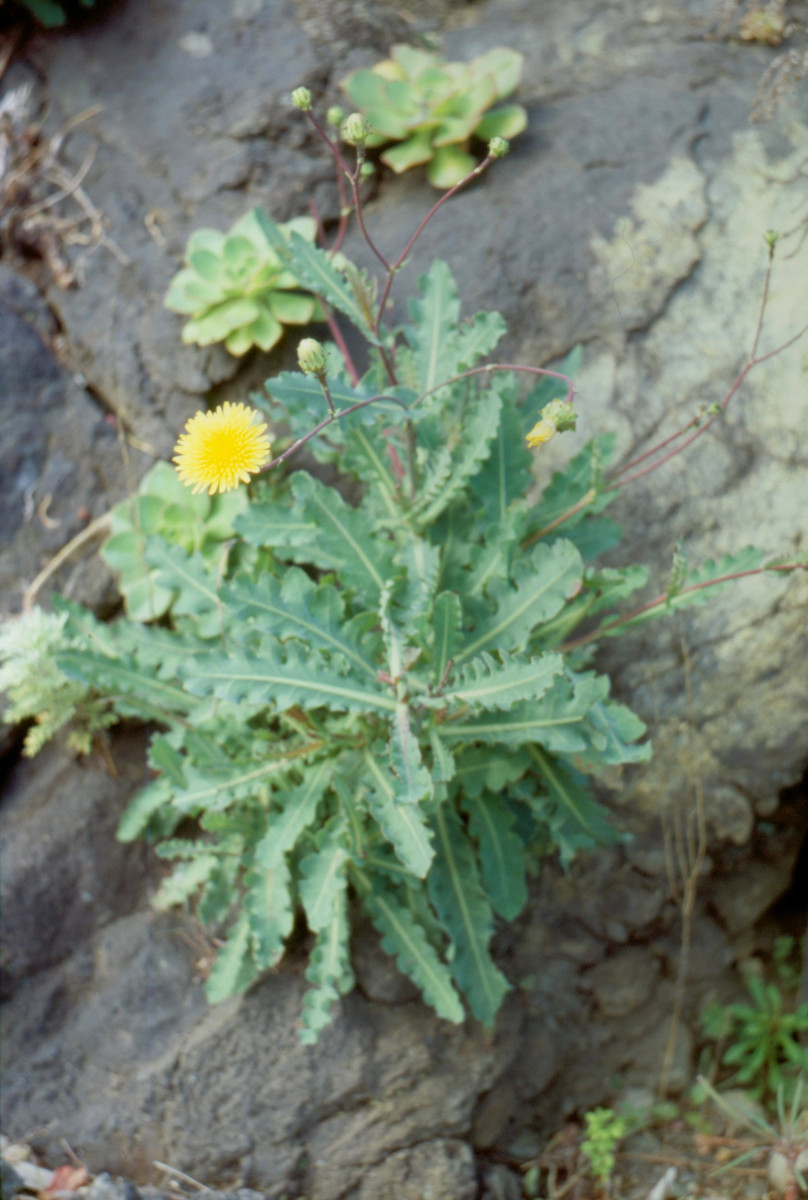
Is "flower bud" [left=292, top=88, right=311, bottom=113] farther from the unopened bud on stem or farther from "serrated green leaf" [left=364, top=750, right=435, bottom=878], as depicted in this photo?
"serrated green leaf" [left=364, top=750, right=435, bottom=878]

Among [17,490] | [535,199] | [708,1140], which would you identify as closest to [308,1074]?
[708,1140]

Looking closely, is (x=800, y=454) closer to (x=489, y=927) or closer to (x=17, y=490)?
(x=489, y=927)

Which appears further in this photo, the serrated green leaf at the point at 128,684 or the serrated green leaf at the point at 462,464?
the serrated green leaf at the point at 128,684

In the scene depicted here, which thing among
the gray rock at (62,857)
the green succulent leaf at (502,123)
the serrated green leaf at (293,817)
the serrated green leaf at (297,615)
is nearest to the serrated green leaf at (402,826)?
the serrated green leaf at (293,817)

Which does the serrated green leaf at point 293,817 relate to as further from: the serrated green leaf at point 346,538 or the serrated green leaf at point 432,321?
the serrated green leaf at point 432,321

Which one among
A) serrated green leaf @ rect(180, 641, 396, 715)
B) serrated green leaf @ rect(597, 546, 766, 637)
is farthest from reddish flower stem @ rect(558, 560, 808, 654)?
serrated green leaf @ rect(180, 641, 396, 715)

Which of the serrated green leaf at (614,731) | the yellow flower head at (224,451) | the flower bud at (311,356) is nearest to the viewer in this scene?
the flower bud at (311,356)
